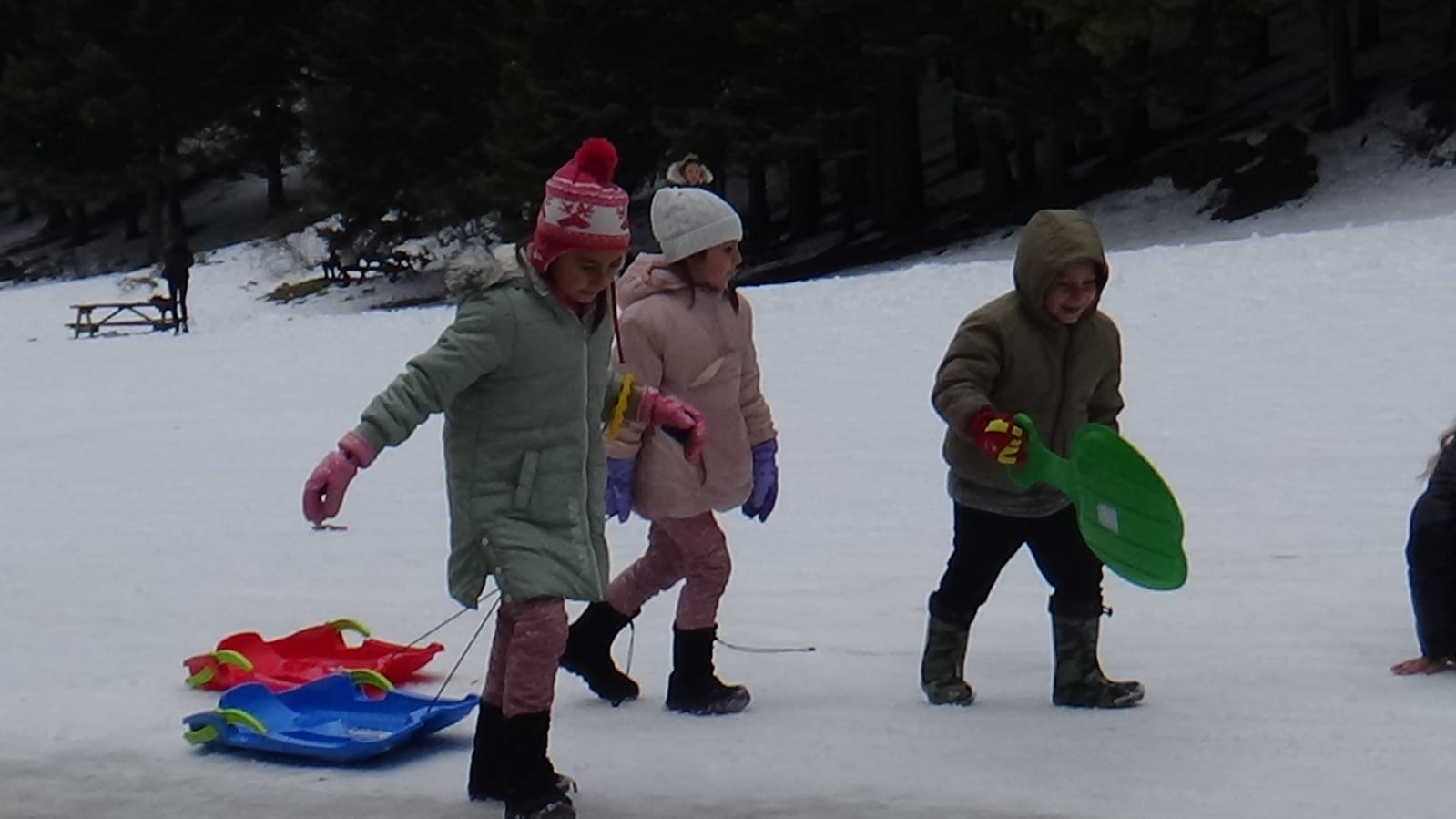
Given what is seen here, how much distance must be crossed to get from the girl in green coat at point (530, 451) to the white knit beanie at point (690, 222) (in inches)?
32.4

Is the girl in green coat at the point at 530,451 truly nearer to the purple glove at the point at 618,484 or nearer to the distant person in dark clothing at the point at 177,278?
the purple glove at the point at 618,484

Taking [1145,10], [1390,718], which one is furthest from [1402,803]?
[1145,10]

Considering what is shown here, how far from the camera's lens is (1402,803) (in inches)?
187

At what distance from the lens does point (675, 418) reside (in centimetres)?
535

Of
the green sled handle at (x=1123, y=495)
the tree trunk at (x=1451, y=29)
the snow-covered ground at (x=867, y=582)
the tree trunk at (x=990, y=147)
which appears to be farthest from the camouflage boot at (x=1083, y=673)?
the tree trunk at (x=1451, y=29)

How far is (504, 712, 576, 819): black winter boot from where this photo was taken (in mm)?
4918

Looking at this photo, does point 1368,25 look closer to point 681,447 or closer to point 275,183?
point 275,183

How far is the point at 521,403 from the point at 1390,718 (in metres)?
2.44

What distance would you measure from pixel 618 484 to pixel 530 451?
90 centimetres

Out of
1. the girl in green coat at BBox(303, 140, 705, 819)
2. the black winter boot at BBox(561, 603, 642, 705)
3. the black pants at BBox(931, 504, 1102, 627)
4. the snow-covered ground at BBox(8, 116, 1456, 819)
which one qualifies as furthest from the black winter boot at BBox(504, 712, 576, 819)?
the black pants at BBox(931, 504, 1102, 627)

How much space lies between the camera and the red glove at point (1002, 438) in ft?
17.4

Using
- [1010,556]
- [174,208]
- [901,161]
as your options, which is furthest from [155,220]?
[1010,556]

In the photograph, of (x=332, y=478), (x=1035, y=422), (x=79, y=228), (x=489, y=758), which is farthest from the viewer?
(x=79, y=228)

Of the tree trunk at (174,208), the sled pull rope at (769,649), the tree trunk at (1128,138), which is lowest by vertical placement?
the sled pull rope at (769,649)
